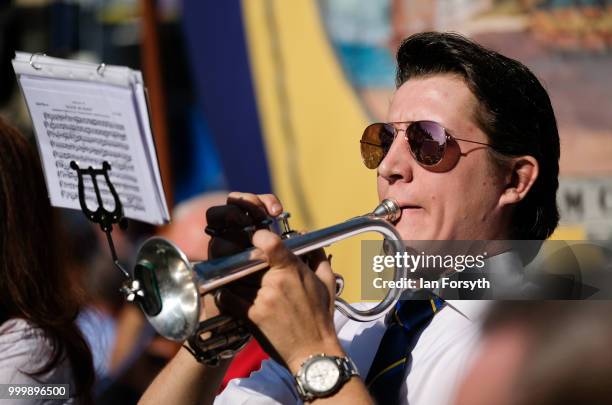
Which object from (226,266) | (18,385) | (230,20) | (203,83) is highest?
(230,20)

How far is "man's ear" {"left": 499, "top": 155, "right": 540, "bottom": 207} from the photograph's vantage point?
2121 mm

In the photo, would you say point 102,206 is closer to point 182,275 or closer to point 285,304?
point 182,275

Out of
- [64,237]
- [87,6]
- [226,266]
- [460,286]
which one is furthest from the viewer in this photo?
[87,6]

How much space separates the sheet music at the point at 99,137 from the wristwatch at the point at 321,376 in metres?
0.61

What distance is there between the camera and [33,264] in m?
2.62

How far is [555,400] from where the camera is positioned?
1042mm

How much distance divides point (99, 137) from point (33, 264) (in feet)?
2.31

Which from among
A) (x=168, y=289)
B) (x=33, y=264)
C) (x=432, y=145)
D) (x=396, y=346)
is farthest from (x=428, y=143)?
(x=33, y=264)

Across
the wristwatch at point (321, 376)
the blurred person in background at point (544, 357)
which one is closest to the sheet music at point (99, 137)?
the wristwatch at point (321, 376)

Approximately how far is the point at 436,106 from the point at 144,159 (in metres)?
0.72

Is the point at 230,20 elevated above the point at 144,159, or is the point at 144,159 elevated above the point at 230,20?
the point at 230,20

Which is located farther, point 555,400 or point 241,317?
point 241,317

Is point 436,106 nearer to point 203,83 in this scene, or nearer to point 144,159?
point 144,159

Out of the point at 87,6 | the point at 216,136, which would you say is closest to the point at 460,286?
the point at 216,136
